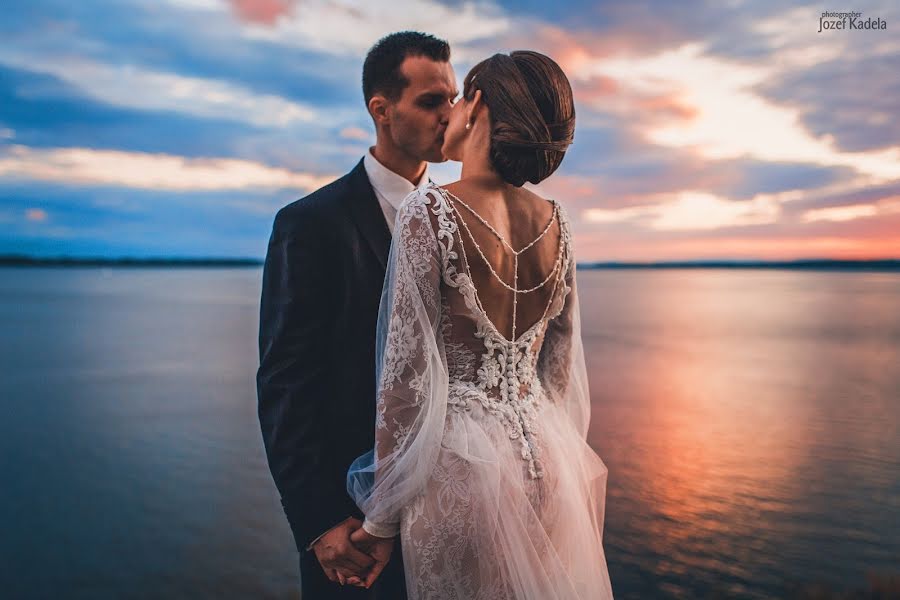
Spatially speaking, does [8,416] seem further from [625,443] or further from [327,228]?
[327,228]

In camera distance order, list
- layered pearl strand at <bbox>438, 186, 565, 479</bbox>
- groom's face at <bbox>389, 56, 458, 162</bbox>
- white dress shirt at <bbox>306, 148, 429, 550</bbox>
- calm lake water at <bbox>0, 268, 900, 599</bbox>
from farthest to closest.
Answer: calm lake water at <bbox>0, 268, 900, 599</bbox>
groom's face at <bbox>389, 56, 458, 162</bbox>
white dress shirt at <bbox>306, 148, 429, 550</bbox>
layered pearl strand at <bbox>438, 186, 565, 479</bbox>

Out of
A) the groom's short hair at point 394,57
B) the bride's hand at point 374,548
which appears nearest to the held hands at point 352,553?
the bride's hand at point 374,548

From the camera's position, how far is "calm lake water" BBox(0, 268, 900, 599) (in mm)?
5035

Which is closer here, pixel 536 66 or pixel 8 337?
pixel 536 66

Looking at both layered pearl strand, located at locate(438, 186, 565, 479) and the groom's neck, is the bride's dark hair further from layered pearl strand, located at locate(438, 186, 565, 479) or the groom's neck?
the groom's neck

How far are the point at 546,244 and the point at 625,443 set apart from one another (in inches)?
273

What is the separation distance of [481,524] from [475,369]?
1.32 feet

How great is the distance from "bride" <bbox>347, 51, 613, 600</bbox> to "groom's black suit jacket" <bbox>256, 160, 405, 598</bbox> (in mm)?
215

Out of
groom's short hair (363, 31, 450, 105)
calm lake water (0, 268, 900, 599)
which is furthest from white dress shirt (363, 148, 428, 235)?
calm lake water (0, 268, 900, 599)

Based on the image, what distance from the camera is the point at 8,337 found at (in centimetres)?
1977

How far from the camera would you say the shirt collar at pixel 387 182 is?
2244mm

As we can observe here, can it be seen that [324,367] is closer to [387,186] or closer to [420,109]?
[387,186]

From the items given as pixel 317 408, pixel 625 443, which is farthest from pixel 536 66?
pixel 625 443

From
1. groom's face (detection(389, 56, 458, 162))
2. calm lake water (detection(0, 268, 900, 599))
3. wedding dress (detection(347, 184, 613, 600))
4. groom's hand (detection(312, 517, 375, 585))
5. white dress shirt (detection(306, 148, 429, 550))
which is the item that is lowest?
calm lake water (detection(0, 268, 900, 599))
